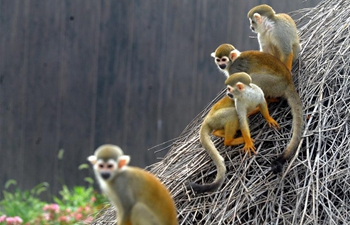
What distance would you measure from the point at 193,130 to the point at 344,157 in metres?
1.10

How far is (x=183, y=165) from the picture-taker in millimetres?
3277

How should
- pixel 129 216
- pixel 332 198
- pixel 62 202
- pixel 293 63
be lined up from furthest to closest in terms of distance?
pixel 62 202 → pixel 293 63 → pixel 332 198 → pixel 129 216

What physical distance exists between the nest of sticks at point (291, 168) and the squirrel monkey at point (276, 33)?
0.69 ft

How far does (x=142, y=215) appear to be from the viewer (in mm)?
2486

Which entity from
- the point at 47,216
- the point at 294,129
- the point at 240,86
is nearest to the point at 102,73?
the point at 47,216

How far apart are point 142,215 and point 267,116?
3.42ft

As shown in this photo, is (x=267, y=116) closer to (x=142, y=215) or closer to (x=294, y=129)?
(x=294, y=129)

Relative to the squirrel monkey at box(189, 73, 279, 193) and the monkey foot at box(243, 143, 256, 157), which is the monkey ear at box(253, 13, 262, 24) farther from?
the monkey foot at box(243, 143, 256, 157)

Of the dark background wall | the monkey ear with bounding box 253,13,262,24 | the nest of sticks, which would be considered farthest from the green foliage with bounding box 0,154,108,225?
the monkey ear with bounding box 253,13,262,24

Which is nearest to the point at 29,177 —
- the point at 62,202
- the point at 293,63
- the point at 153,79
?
the point at 62,202

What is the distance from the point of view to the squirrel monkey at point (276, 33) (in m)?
3.69

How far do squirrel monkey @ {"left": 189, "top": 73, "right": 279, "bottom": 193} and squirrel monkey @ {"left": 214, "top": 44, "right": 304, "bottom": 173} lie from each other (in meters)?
0.13

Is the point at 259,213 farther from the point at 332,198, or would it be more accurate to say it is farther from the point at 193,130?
the point at 193,130

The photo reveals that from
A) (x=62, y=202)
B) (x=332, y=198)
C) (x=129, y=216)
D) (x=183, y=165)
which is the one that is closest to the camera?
(x=129, y=216)
